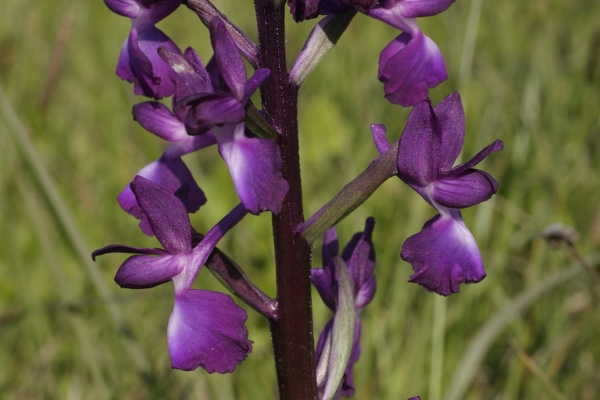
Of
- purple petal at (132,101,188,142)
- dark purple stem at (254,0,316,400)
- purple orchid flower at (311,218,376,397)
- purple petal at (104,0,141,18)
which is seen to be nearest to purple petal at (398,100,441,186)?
dark purple stem at (254,0,316,400)

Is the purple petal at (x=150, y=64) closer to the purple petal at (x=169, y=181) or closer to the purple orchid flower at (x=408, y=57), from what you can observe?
the purple petal at (x=169, y=181)

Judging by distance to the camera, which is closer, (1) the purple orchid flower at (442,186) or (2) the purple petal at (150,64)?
(1) the purple orchid flower at (442,186)

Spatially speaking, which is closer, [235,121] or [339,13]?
[235,121]

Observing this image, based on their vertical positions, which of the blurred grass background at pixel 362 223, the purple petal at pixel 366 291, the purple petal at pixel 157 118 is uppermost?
the purple petal at pixel 157 118

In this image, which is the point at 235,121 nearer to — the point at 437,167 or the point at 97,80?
the point at 437,167

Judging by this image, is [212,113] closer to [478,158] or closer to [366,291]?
[478,158]

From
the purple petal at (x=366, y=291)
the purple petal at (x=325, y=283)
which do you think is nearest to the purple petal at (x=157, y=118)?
the purple petal at (x=325, y=283)

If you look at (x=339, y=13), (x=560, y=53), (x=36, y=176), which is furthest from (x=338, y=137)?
(x=339, y=13)
